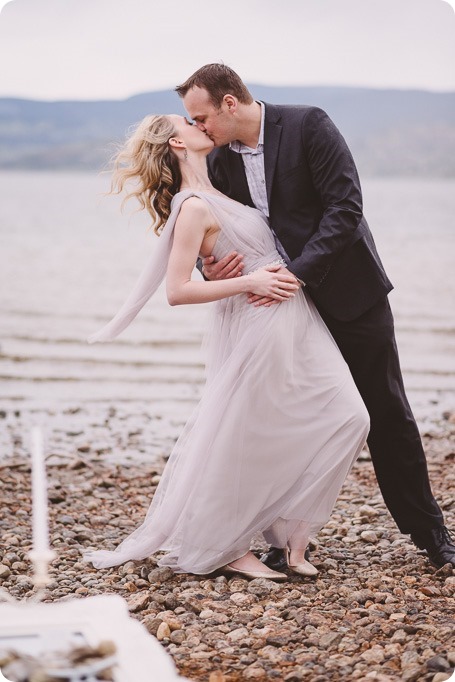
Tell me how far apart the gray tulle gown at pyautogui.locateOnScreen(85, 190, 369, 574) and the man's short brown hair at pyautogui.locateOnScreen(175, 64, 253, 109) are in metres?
0.44

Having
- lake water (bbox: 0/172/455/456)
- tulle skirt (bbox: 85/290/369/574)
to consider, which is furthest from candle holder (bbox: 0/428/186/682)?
lake water (bbox: 0/172/455/456)

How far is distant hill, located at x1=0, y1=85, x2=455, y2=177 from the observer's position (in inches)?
3009

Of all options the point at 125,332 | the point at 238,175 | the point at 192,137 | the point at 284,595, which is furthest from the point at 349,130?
the point at 284,595

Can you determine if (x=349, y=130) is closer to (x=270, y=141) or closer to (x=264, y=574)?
(x=270, y=141)

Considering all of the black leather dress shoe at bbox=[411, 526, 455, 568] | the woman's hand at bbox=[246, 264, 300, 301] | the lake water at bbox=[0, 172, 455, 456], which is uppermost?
the woman's hand at bbox=[246, 264, 300, 301]

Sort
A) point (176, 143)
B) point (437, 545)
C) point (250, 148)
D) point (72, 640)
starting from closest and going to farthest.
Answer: point (72, 640) < point (176, 143) < point (250, 148) < point (437, 545)

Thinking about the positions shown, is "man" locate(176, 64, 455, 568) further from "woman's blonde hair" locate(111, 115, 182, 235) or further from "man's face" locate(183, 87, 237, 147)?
"woman's blonde hair" locate(111, 115, 182, 235)

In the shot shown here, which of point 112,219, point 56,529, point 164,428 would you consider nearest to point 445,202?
point 112,219

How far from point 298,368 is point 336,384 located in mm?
183

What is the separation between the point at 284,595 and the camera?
3.97m

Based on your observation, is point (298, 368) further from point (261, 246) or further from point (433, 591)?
point (433, 591)

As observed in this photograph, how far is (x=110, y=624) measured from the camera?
312cm

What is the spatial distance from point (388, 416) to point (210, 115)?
5.17ft

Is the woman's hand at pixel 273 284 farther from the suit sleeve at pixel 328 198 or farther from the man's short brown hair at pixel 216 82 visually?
the man's short brown hair at pixel 216 82
